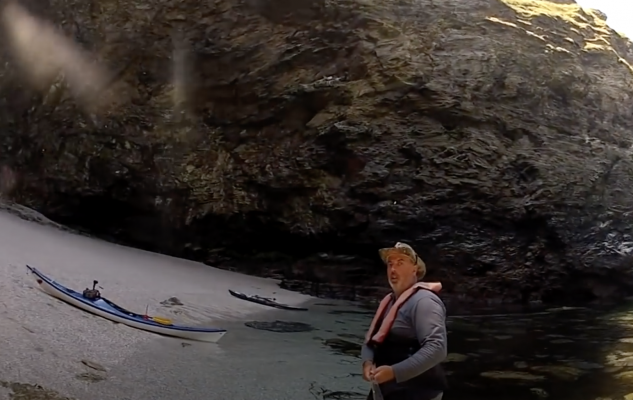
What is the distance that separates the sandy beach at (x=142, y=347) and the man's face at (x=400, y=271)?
461 cm

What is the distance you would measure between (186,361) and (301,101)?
1286 centimetres

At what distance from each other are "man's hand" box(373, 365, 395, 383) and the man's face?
452mm

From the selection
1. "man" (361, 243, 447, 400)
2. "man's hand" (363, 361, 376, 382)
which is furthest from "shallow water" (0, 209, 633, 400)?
"man" (361, 243, 447, 400)

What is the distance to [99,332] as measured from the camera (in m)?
9.44

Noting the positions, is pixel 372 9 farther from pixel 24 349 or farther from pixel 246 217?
pixel 24 349

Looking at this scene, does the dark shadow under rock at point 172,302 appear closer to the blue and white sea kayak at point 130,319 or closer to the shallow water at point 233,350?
the shallow water at point 233,350

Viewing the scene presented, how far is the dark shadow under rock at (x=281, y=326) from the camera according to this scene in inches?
486

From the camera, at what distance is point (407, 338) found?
3.26 metres

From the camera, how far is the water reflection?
8.41 m

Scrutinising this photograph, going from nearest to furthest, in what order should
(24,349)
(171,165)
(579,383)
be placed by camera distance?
(24,349)
(579,383)
(171,165)

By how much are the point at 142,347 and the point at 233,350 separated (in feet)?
4.99

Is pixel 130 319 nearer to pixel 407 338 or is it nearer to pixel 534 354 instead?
pixel 534 354

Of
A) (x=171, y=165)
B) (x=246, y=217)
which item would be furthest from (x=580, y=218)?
(x=171, y=165)

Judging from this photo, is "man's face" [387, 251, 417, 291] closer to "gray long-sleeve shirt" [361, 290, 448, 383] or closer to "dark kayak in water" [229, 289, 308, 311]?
"gray long-sleeve shirt" [361, 290, 448, 383]
